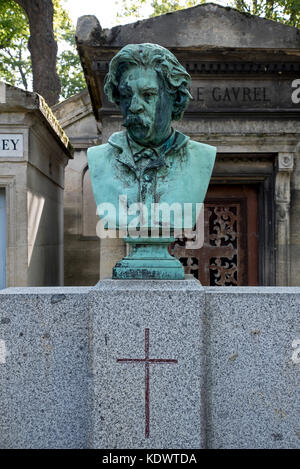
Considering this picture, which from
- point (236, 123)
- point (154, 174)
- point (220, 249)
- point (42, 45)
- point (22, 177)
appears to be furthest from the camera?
point (42, 45)

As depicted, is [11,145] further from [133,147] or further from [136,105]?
[136,105]

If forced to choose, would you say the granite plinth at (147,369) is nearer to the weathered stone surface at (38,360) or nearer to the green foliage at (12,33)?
the weathered stone surface at (38,360)

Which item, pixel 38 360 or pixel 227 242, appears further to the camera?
pixel 227 242

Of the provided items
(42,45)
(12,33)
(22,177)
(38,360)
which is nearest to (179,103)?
(38,360)

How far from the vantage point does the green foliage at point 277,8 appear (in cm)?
995

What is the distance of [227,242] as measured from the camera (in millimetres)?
5691

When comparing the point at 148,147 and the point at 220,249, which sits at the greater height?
the point at 148,147

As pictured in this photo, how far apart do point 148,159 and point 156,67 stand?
57cm

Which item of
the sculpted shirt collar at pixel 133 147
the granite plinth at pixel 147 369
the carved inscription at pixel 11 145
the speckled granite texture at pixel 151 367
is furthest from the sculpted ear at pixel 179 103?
the carved inscription at pixel 11 145

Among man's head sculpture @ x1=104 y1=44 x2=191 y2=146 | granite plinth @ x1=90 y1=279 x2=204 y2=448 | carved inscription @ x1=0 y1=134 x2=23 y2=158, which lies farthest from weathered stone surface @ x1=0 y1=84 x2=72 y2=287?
granite plinth @ x1=90 y1=279 x2=204 y2=448

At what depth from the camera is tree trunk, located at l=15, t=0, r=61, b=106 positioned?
10039mm

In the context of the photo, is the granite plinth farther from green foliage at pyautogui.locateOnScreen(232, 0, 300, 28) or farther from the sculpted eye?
green foliage at pyautogui.locateOnScreen(232, 0, 300, 28)

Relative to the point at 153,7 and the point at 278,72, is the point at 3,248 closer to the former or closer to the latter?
the point at 278,72

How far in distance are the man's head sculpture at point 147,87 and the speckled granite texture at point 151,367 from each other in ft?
3.25
